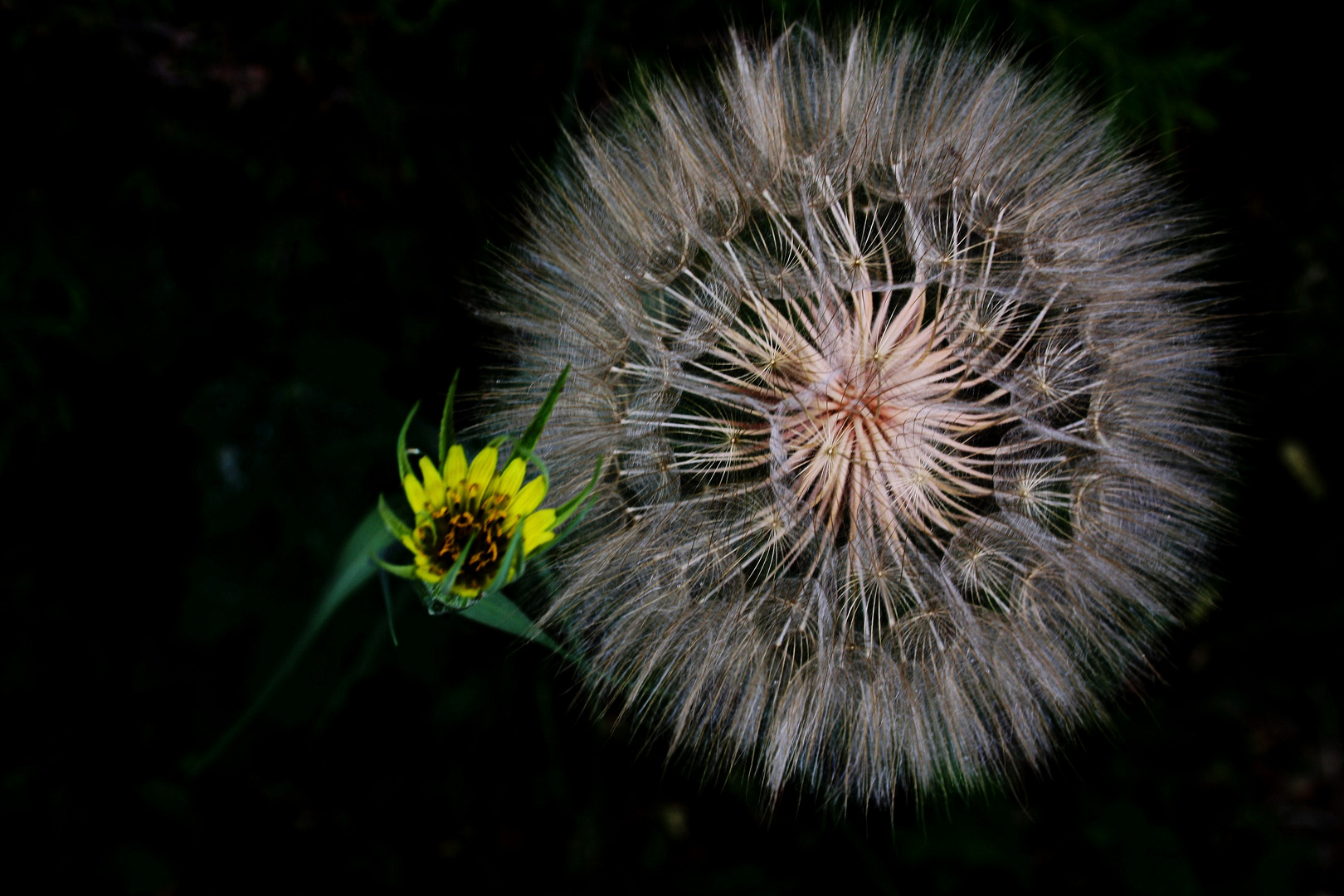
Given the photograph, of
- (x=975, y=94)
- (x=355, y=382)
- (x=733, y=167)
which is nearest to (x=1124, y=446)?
(x=975, y=94)

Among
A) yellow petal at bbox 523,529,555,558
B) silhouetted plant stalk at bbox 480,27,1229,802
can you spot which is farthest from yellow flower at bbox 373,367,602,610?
silhouetted plant stalk at bbox 480,27,1229,802

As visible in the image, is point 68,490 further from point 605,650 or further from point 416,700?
point 605,650

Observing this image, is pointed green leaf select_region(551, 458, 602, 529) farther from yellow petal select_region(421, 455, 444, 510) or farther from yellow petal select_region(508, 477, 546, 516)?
yellow petal select_region(421, 455, 444, 510)

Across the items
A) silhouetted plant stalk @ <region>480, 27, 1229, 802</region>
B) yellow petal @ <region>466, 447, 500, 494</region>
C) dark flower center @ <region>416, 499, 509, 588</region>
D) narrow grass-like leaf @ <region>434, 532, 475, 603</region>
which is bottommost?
narrow grass-like leaf @ <region>434, 532, 475, 603</region>

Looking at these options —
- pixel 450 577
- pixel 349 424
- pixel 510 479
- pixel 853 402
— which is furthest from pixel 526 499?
pixel 349 424

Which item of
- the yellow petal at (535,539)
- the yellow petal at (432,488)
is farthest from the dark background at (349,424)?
the yellow petal at (535,539)

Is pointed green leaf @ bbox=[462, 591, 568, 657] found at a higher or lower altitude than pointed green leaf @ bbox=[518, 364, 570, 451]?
lower

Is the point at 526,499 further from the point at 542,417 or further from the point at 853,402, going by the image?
the point at 853,402
